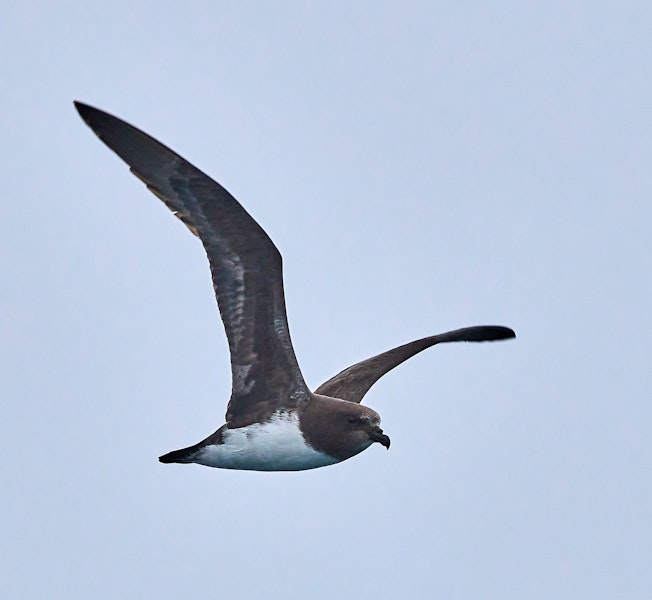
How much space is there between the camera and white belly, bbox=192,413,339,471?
1558 centimetres

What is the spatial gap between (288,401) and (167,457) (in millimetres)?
1485

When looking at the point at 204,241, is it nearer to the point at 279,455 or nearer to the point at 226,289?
the point at 226,289

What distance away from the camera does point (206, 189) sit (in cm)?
1445

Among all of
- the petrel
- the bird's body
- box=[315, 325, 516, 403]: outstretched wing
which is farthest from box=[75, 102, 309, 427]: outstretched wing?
box=[315, 325, 516, 403]: outstretched wing

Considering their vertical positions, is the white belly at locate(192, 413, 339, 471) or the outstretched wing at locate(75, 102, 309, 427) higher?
the outstretched wing at locate(75, 102, 309, 427)

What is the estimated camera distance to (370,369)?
1798 cm

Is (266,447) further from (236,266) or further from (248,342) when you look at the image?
(236,266)

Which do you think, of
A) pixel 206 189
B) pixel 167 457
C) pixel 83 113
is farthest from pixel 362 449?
pixel 83 113

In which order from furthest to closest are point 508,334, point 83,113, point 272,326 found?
point 508,334 < point 272,326 < point 83,113

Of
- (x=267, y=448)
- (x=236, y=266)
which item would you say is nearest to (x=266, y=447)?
(x=267, y=448)

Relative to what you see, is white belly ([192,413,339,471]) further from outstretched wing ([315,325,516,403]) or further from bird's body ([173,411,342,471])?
outstretched wing ([315,325,516,403])

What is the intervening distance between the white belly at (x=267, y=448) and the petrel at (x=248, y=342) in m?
0.01

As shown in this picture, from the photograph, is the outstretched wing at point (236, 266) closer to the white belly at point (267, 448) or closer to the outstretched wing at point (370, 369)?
the white belly at point (267, 448)

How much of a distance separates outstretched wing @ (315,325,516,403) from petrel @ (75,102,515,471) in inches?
70.8
